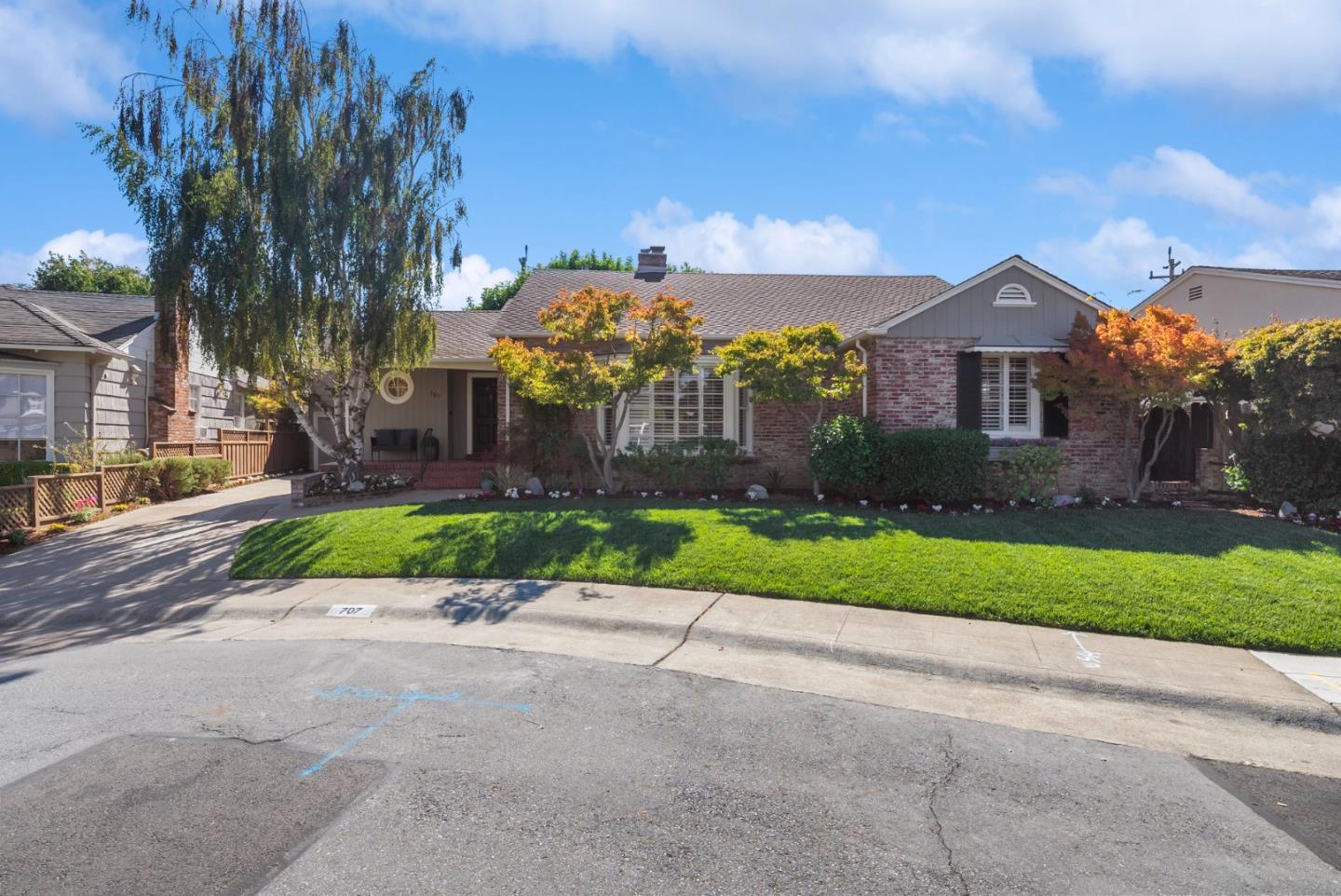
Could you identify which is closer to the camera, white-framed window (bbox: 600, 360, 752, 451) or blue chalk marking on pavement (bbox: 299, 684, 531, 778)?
blue chalk marking on pavement (bbox: 299, 684, 531, 778)

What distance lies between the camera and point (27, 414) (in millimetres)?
15281

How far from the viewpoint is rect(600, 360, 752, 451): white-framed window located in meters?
15.9

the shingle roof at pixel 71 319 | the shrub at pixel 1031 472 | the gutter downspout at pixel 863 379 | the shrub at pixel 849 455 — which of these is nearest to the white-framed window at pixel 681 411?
the gutter downspout at pixel 863 379

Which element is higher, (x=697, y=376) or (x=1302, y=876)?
(x=697, y=376)

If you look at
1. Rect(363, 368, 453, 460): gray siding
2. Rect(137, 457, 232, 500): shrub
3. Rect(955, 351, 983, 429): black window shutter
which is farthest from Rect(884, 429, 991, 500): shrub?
Rect(137, 457, 232, 500): shrub

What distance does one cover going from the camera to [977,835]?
376 centimetres

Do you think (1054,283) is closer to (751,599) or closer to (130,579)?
(751,599)

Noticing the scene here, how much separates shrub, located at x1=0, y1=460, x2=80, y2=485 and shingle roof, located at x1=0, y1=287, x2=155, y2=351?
247cm

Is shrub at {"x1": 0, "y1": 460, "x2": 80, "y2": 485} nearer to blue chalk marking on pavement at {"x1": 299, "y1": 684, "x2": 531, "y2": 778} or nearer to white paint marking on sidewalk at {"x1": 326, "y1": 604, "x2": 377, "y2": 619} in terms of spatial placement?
white paint marking on sidewalk at {"x1": 326, "y1": 604, "x2": 377, "y2": 619}

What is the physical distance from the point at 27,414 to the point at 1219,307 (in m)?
27.1

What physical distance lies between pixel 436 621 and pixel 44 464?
11070mm

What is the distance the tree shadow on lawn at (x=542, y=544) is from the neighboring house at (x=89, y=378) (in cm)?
792

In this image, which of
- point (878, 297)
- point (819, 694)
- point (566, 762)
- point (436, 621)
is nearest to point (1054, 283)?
point (878, 297)

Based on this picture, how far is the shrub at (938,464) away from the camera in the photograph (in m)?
12.5
